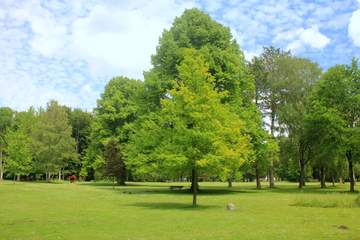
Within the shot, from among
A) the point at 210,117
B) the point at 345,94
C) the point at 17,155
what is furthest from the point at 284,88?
the point at 17,155

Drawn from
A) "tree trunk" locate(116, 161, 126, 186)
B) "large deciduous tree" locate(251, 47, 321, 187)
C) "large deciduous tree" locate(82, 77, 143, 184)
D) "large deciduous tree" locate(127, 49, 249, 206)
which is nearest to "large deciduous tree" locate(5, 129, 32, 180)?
"large deciduous tree" locate(82, 77, 143, 184)

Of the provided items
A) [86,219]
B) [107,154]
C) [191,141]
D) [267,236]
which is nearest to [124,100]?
[107,154]

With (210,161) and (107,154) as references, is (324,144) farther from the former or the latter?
(107,154)

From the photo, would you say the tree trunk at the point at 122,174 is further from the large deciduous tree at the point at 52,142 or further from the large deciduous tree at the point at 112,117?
the large deciduous tree at the point at 52,142

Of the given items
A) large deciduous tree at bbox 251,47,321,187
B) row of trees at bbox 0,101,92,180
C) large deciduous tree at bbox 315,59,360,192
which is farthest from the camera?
row of trees at bbox 0,101,92,180

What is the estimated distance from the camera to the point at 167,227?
1675cm

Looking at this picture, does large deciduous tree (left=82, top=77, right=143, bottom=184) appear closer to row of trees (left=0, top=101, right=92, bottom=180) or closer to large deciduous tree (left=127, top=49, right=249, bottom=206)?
row of trees (left=0, top=101, right=92, bottom=180)

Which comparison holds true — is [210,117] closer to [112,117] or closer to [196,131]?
[196,131]

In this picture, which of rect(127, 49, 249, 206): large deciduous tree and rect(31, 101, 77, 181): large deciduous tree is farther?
rect(31, 101, 77, 181): large deciduous tree

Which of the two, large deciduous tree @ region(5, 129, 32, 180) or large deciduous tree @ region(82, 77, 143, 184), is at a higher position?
large deciduous tree @ region(82, 77, 143, 184)

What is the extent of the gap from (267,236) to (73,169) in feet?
283

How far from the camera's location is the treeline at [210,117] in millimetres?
26703

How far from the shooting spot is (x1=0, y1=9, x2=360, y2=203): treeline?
87.6 feet

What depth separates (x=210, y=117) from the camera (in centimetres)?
2625
